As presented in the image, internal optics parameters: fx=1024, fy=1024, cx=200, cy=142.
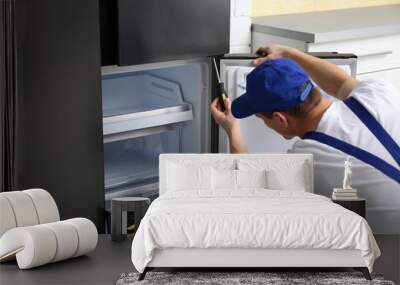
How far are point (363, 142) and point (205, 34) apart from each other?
1088 millimetres

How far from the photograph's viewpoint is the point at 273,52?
18.4ft

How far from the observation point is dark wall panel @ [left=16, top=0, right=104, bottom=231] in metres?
5.05

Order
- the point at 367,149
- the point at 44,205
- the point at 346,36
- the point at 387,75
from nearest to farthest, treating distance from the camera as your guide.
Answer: the point at 44,205, the point at 367,149, the point at 346,36, the point at 387,75

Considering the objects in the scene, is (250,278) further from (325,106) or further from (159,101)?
(159,101)

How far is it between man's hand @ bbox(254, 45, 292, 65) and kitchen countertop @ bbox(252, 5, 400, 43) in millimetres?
266

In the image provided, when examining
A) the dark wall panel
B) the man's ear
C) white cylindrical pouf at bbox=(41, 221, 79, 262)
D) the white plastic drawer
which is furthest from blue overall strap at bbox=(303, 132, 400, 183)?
white cylindrical pouf at bbox=(41, 221, 79, 262)

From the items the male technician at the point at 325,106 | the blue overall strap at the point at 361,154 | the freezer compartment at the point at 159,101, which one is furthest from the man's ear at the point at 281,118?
the freezer compartment at the point at 159,101

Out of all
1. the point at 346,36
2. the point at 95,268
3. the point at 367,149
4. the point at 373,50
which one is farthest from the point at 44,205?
the point at 373,50

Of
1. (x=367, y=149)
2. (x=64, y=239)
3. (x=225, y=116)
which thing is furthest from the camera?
(x=225, y=116)

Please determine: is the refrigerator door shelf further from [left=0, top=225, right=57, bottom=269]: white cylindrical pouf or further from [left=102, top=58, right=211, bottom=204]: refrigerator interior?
[left=0, top=225, right=57, bottom=269]: white cylindrical pouf

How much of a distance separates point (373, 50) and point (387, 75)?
0.65 ft

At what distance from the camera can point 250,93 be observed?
546 cm

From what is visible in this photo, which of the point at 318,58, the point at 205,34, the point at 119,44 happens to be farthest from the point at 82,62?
the point at 318,58

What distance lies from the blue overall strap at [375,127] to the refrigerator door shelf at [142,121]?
100cm
